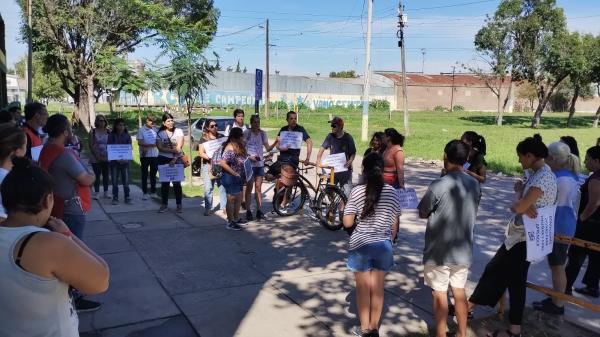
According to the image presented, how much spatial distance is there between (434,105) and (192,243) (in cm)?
8084

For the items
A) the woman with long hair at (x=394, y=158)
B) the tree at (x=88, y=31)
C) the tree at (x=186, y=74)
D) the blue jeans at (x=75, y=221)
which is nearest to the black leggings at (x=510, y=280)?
the woman with long hair at (x=394, y=158)

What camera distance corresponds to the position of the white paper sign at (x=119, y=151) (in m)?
9.39

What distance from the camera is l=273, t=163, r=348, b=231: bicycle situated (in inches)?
310

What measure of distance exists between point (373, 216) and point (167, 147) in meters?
5.84

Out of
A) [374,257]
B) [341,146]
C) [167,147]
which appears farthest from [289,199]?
[374,257]

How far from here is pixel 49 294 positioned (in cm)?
204

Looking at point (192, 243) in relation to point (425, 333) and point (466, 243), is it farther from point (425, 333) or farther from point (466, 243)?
point (466, 243)

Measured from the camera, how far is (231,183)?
25.3 feet

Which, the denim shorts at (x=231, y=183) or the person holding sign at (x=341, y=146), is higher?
the person holding sign at (x=341, y=146)

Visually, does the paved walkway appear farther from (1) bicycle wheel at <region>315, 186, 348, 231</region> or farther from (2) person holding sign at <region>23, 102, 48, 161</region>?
(2) person holding sign at <region>23, 102, 48, 161</region>

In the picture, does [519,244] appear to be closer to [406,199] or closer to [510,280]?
[510,280]

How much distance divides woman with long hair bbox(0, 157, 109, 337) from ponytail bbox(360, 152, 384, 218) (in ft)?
8.01

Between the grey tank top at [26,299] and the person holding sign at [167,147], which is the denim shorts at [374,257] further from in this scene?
the person holding sign at [167,147]

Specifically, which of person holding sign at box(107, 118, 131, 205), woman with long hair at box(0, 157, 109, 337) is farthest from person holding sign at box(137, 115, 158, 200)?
woman with long hair at box(0, 157, 109, 337)
